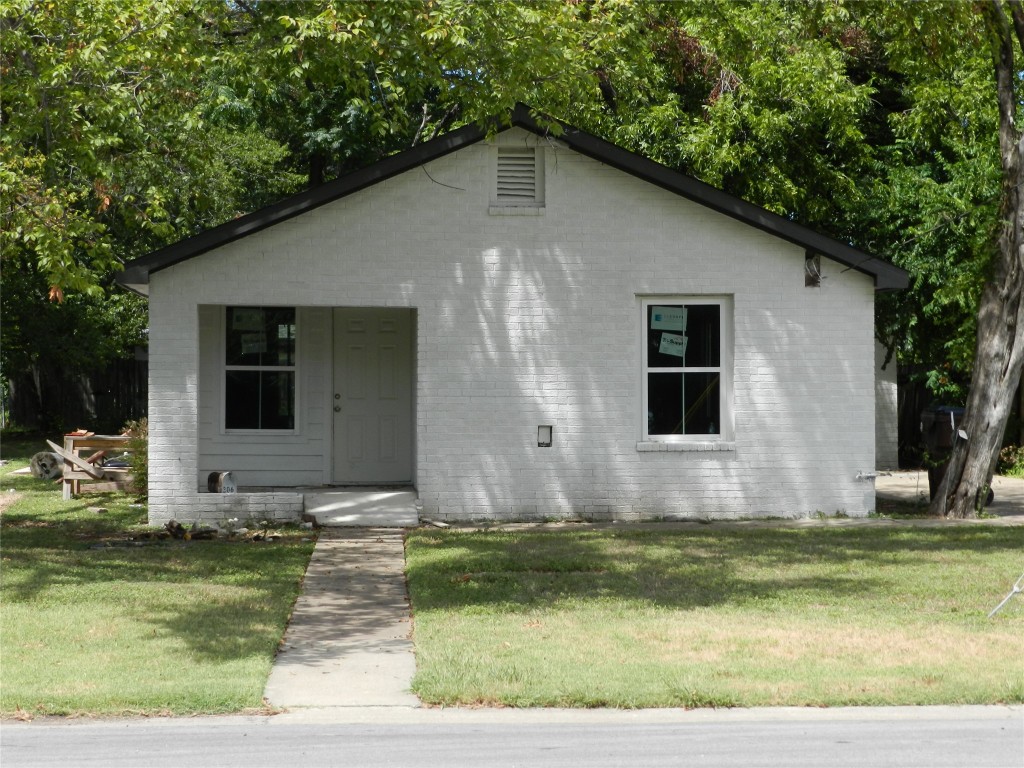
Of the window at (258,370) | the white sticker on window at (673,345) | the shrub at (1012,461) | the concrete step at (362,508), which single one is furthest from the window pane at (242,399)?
the shrub at (1012,461)

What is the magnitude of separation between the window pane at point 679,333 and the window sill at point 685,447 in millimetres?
950

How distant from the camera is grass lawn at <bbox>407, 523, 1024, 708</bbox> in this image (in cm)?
703

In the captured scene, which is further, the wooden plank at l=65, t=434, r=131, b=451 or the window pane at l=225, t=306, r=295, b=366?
the wooden plank at l=65, t=434, r=131, b=451

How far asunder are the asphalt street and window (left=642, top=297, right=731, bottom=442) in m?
8.40

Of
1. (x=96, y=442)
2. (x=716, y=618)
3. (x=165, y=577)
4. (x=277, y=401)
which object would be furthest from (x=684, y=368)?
(x=96, y=442)

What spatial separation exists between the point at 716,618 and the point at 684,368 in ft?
20.9

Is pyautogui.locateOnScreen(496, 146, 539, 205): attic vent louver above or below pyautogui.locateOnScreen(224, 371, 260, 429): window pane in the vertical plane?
above

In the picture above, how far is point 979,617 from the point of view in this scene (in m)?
8.95

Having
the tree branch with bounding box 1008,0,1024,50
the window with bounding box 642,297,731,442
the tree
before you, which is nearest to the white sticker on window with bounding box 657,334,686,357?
the window with bounding box 642,297,731,442

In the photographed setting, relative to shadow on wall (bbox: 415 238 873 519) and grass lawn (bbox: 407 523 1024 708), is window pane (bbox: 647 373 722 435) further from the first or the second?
grass lawn (bbox: 407 523 1024 708)

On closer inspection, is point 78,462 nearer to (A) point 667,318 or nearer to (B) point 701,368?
(A) point 667,318

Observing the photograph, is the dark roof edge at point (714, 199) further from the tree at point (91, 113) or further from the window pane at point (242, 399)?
the window pane at point (242, 399)

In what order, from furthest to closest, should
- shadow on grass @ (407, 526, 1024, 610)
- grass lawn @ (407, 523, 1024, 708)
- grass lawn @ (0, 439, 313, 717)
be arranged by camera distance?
shadow on grass @ (407, 526, 1024, 610)
grass lawn @ (407, 523, 1024, 708)
grass lawn @ (0, 439, 313, 717)

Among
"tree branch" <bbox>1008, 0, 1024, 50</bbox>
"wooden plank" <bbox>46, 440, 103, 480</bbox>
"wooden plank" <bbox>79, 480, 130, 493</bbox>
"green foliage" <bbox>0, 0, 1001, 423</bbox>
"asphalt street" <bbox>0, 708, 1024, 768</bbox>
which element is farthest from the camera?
"wooden plank" <bbox>79, 480, 130, 493</bbox>
